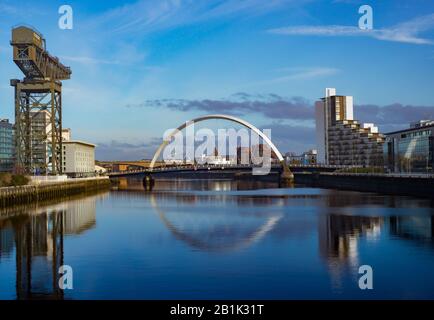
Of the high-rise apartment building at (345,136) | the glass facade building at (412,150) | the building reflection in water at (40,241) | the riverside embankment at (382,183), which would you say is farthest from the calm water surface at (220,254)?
the high-rise apartment building at (345,136)

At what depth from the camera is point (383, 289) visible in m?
16.5

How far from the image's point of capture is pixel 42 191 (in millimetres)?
53031

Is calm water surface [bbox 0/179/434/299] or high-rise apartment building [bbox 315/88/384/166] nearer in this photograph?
calm water surface [bbox 0/179/434/299]

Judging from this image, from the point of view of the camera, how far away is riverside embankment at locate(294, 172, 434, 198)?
53.6m

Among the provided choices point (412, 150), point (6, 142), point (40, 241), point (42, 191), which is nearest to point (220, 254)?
point (40, 241)

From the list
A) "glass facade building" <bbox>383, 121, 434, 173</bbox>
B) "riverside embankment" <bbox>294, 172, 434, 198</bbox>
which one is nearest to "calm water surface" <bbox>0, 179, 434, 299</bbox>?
"riverside embankment" <bbox>294, 172, 434, 198</bbox>

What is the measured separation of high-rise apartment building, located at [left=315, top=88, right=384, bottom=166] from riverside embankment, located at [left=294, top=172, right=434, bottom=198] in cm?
2206

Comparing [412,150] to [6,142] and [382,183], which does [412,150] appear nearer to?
[382,183]

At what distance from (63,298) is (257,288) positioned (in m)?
5.93

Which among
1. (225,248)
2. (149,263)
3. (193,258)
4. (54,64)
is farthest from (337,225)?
(54,64)

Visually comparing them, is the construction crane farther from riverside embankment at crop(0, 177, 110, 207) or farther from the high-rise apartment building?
the high-rise apartment building

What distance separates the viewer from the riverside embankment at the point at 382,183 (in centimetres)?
5362

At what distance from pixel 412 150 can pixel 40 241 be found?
72.8m

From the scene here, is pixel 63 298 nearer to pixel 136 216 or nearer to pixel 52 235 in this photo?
pixel 52 235
